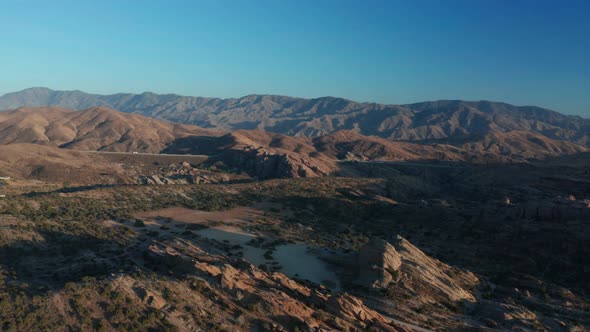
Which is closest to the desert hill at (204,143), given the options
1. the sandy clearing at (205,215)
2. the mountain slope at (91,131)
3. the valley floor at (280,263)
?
the mountain slope at (91,131)

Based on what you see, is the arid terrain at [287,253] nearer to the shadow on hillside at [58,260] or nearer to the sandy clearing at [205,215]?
the shadow on hillside at [58,260]

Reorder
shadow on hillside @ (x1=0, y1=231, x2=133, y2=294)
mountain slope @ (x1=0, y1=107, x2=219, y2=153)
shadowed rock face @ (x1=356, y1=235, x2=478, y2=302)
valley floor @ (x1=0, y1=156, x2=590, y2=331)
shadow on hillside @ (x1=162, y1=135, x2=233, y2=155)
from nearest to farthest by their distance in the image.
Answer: valley floor @ (x1=0, y1=156, x2=590, y2=331)
shadow on hillside @ (x1=0, y1=231, x2=133, y2=294)
shadowed rock face @ (x1=356, y1=235, x2=478, y2=302)
shadow on hillside @ (x1=162, y1=135, x2=233, y2=155)
mountain slope @ (x1=0, y1=107, x2=219, y2=153)

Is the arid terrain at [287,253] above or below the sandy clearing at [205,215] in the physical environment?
above

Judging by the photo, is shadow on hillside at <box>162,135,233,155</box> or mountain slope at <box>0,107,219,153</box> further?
mountain slope at <box>0,107,219,153</box>

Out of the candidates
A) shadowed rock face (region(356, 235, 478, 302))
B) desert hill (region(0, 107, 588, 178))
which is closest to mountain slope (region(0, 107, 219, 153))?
desert hill (region(0, 107, 588, 178))

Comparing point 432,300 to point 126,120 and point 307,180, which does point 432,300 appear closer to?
point 307,180

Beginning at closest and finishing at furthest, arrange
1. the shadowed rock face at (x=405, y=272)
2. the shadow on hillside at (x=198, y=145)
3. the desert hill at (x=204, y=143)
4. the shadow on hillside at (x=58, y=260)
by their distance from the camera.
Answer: the shadow on hillside at (x=58, y=260), the shadowed rock face at (x=405, y=272), the desert hill at (x=204, y=143), the shadow on hillside at (x=198, y=145)

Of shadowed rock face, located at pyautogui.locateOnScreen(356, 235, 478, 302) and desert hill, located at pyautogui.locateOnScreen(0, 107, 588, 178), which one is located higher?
desert hill, located at pyautogui.locateOnScreen(0, 107, 588, 178)

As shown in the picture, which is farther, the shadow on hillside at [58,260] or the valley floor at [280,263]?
the shadow on hillside at [58,260]

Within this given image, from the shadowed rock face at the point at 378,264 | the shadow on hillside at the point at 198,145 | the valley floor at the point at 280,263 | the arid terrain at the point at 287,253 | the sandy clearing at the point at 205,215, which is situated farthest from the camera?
the shadow on hillside at the point at 198,145

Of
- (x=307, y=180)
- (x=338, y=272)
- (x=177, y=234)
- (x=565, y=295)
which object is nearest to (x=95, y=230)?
(x=177, y=234)

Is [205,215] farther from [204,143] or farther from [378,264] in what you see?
[204,143]

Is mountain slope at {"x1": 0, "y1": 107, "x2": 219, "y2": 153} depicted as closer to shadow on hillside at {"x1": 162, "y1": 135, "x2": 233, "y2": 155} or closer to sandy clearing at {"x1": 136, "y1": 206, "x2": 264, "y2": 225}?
shadow on hillside at {"x1": 162, "y1": 135, "x2": 233, "y2": 155}
